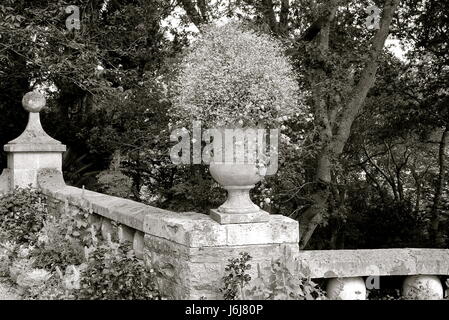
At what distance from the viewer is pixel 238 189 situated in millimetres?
3525

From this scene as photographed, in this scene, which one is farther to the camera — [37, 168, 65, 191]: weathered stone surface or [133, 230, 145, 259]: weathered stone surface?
[37, 168, 65, 191]: weathered stone surface

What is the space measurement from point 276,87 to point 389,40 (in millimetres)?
8597

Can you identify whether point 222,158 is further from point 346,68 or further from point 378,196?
point 378,196

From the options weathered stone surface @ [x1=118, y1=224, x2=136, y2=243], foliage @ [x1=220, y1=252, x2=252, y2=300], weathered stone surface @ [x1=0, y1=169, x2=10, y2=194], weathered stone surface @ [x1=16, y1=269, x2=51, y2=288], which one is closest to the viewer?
foliage @ [x1=220, y1=252, x2=252, y2=300]

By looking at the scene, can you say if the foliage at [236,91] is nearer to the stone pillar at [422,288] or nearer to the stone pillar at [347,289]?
the stone pillar at [347,289]

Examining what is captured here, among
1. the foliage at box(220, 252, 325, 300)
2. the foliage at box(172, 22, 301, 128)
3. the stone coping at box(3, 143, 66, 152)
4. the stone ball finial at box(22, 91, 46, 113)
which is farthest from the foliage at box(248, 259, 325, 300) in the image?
the stone ball finial at box(22, 91, 46, 113)

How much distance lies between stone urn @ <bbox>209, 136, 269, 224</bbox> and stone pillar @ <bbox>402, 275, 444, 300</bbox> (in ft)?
3.45

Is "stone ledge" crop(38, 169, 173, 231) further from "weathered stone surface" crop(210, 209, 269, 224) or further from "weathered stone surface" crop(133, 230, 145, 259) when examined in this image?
"weathered stone surface" crop(210, 209, 269, 224)

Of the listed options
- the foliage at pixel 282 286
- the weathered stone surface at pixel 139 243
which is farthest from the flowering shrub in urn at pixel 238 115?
the weathered stone surface at pixel 139 243

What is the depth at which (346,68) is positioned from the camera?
8930 millimetres

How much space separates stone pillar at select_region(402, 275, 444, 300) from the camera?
3.45 meters

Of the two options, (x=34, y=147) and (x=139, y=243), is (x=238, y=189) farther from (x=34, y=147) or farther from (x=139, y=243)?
(x=34, y=147)

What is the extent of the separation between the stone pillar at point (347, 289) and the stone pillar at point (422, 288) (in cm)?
31

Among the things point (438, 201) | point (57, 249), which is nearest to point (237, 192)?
point (57, 249)
